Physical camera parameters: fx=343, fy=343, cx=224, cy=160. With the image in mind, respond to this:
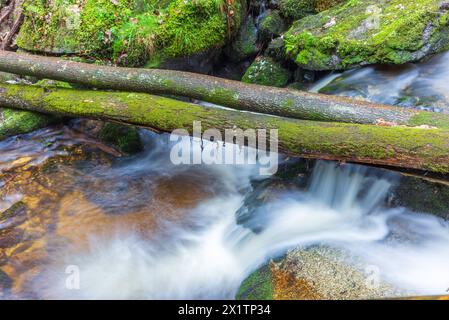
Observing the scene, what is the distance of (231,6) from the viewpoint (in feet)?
19.0

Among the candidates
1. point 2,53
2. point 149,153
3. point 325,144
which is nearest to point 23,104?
point 2,53

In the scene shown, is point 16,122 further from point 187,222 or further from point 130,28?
point 187,222

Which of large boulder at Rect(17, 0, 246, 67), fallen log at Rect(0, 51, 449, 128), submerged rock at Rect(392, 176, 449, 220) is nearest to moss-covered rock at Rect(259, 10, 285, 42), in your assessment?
large boulder at Rect(17, 0, 246, 67)

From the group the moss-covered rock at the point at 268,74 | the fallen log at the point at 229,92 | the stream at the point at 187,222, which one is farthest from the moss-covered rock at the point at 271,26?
the fallen log at the point at 229,92

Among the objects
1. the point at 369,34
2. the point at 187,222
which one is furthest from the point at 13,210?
the point at 369,34

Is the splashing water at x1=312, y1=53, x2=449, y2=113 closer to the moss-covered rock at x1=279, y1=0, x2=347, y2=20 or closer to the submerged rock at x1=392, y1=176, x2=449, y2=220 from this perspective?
the submerged rock at x1=392, y1=176, x2=449, y2=220

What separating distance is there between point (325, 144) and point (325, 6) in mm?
3693

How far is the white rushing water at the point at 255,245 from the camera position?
140 inches

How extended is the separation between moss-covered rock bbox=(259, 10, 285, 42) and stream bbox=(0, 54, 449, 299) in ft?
4.87

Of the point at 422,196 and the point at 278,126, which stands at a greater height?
the point at 278,126

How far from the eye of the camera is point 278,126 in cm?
376

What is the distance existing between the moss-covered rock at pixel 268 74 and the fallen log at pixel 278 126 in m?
1.97

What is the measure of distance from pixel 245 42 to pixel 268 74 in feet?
2.91

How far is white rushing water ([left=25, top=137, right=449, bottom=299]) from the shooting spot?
357 centimetres
